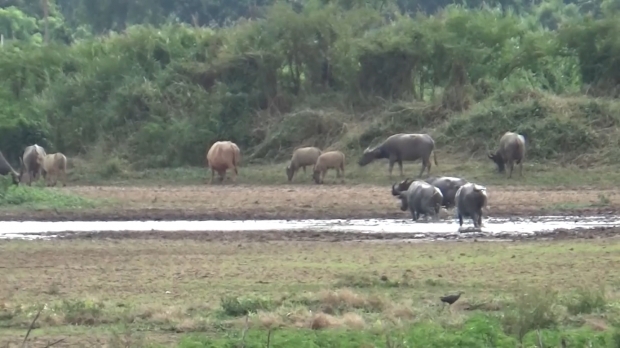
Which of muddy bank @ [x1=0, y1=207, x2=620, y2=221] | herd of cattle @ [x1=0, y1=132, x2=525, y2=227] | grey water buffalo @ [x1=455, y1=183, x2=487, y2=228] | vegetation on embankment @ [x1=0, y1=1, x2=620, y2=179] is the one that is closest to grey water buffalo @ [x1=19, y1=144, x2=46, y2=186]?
→ herd of cattle @ [x1=0, y1=132, x2=525, y2=227]

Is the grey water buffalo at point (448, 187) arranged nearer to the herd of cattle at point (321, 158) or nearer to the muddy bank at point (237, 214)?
the muddy bank at point (237, 214)

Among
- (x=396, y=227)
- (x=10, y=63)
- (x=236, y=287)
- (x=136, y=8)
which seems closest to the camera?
(x=236, y=287)

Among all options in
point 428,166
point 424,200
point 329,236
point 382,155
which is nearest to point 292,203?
point 424,200

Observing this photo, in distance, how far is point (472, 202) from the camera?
66.9 ft

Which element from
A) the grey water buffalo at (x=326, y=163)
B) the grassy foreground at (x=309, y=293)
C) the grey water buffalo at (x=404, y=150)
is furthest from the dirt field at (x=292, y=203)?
the grassy foreground at (x=309, y=293)

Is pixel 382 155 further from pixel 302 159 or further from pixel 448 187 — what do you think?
pixel 448 187

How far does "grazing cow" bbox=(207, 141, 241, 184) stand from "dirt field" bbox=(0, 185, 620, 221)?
7.32 feet

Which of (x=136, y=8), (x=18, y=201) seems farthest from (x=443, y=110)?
(x=136, y=8)

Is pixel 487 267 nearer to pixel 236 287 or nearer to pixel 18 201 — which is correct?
pixel 236 287

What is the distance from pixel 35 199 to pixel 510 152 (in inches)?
404

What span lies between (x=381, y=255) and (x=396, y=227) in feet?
12.7

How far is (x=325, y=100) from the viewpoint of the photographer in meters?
36.2

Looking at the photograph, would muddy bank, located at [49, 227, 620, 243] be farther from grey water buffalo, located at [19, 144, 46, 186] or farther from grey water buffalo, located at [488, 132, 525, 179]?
grey water buffalo, located at [19, 144, 46, 186]

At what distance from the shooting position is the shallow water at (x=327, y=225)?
2072cm
